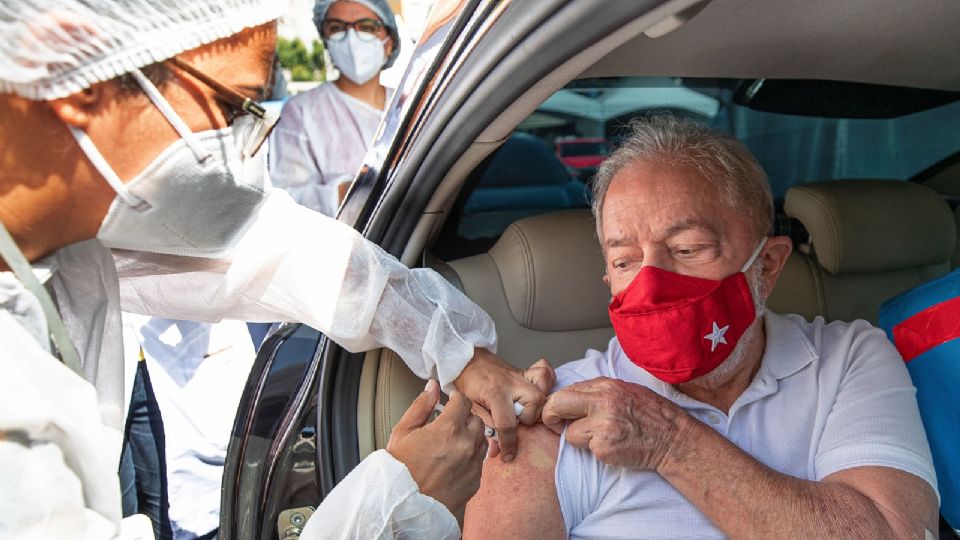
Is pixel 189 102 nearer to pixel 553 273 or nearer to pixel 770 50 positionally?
pixel 553 273

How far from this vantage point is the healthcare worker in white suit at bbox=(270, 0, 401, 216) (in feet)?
11.4

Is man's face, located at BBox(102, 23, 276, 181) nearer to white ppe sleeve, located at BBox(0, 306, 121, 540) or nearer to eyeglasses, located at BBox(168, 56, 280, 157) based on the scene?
eyeglasses, located at BBox(168, 56, 280, 157)

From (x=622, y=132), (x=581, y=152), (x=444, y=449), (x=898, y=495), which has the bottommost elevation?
(x=898, y=495)

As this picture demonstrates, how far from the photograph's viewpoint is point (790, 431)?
1.87 metres

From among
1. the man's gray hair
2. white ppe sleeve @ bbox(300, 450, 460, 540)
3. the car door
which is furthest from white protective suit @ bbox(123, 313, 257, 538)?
the man's gray hair

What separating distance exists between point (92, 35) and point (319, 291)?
0.80 meters

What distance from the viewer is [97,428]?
3.55ft

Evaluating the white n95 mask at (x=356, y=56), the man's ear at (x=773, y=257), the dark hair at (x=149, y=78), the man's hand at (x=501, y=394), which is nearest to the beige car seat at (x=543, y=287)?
the man's hand at (x=501, y=394)

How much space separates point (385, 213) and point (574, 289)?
638 millimetres

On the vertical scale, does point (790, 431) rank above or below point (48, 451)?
below

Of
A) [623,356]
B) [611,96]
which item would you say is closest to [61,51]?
[623,356]

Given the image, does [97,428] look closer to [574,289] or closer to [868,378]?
[574,289]

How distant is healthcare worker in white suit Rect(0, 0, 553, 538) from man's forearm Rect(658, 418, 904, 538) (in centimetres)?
36

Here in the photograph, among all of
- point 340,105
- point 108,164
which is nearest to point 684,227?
point 108,164
